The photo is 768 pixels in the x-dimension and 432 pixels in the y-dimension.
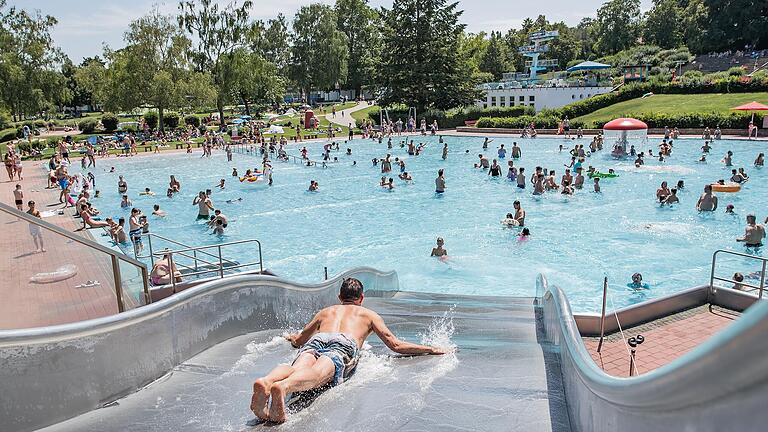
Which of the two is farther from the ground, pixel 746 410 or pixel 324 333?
pixel 746 410

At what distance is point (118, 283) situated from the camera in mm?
5176

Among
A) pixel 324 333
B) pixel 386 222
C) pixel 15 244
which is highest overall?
pixel 15 244

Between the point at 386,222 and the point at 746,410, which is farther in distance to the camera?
the point at 386,222

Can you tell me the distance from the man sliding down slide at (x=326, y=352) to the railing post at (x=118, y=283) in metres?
1.56

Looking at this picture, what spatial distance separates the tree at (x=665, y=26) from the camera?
8169cm

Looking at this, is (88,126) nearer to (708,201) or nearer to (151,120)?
(151,120)

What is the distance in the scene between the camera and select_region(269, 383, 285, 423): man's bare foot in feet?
11.8

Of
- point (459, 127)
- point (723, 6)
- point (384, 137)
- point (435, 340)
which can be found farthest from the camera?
point (723, 6)

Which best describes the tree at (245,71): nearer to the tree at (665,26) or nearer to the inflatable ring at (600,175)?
the inflatable ring at (600,175)

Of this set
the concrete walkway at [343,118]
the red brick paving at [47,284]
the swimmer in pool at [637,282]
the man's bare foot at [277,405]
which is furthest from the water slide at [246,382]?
the concrete walkway at [343,118]

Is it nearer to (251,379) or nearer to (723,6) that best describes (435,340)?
(251,379)

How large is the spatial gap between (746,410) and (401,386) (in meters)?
3.22

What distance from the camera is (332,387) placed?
4.29 meters

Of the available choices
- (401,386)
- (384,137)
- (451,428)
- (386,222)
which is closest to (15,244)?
(401,386)
